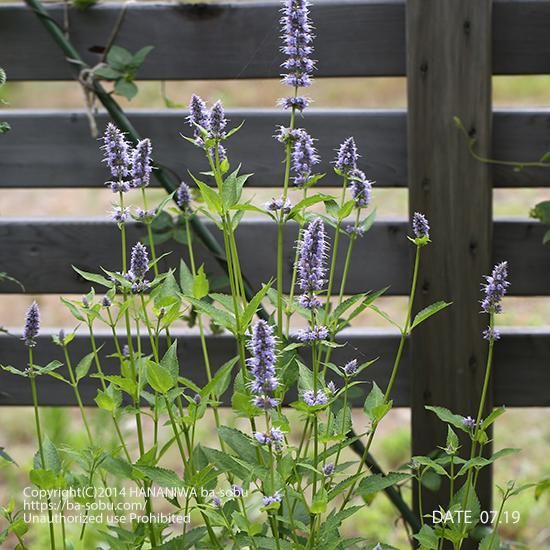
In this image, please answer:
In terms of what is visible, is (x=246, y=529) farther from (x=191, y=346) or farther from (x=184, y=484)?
(x=191, y=346)

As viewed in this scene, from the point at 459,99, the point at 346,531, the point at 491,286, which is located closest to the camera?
the point at 491,286

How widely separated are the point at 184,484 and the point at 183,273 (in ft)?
1.19

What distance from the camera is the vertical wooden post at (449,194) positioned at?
6.45 ft

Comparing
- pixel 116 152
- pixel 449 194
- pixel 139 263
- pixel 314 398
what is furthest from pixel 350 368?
pixel 449 194

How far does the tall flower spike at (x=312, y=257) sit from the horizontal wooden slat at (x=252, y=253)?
3.02 feet

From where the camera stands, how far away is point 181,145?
215 cm

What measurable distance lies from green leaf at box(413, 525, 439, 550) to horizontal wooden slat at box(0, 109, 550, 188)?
0.93 metres

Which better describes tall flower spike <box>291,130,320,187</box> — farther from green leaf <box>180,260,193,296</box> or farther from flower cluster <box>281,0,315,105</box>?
green leaf <box>180,260,193,296</box>

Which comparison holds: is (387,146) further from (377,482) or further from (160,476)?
(160,476)

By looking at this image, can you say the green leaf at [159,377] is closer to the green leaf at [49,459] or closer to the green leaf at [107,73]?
the green leaf at [49,459]

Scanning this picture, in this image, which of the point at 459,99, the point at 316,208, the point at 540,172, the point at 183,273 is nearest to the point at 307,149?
the point at 183,273

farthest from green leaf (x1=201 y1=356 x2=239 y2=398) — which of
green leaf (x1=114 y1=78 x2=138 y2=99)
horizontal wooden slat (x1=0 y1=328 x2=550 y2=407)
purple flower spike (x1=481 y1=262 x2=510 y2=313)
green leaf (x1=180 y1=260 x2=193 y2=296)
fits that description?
green leaf (x1=114 y1=78 x2=138 y2=99)

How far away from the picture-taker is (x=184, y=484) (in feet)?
4.07

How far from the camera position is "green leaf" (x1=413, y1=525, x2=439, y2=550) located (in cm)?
135
